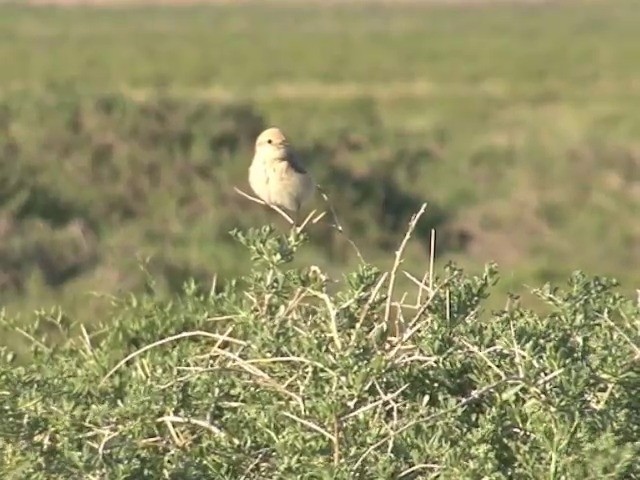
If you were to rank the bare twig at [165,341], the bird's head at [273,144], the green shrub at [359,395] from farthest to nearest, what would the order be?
the bird's head at [273,144] → the bare twig at [165,341] → the green shrub at [359,395]

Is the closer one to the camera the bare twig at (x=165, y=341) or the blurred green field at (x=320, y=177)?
the bare twig at (x=165, y=341)

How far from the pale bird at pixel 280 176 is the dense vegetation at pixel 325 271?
635 millimetres

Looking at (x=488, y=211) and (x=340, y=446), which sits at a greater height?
(x=340, y=446)

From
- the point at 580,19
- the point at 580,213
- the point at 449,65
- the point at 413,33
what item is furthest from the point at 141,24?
the point at 580,213

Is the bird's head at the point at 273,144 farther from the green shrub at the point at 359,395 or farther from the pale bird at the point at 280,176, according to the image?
the green shrub at the point at 359,395

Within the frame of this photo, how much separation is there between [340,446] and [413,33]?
54.6 meters

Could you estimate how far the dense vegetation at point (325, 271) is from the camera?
3572 mm

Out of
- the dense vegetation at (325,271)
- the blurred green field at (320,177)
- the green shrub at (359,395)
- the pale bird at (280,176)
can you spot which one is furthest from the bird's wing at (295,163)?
the green shrub at (359,395)

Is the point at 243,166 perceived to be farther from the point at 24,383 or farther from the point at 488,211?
the point at 24,383

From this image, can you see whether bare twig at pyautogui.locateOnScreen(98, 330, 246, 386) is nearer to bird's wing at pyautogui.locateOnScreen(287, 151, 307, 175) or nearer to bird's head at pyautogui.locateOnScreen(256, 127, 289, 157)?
bird's wing at pyautogui.locateOnScreen(287, 151, 307, 175)

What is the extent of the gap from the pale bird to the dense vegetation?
64cm

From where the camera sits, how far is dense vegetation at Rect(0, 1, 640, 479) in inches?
141

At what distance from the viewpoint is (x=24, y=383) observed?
4051 mm

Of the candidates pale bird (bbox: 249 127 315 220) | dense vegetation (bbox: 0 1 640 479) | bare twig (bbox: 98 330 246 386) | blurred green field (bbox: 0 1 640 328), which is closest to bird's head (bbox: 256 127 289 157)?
pale bird (bbox: 249 127 315 220)
